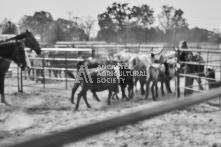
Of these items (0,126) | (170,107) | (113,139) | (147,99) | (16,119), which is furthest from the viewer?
(147,99)

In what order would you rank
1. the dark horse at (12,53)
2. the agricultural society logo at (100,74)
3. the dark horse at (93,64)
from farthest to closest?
the dark horse at (93,64), the dark horse at (12,53), the agricultural society logo at (100,74)

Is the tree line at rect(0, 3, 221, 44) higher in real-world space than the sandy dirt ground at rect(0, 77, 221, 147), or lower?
higher

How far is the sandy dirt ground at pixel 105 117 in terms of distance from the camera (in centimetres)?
388

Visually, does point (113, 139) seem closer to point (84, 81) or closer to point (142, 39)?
point (84, 81)

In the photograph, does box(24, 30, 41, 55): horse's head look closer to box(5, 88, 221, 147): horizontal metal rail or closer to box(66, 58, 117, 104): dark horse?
box(66, 58, 117, 104): dark horse

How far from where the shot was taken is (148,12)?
4262cm

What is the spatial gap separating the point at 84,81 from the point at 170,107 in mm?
5351

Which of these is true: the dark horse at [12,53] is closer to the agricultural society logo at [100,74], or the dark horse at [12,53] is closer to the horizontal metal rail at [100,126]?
the agricultural society logo at [100,74]

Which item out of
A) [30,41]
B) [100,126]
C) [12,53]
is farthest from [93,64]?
[100,126]

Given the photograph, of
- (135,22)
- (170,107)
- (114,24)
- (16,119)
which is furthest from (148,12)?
(170,107)

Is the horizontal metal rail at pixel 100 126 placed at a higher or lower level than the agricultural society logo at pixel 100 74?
higher

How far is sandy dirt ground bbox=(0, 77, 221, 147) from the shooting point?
388 centimetres

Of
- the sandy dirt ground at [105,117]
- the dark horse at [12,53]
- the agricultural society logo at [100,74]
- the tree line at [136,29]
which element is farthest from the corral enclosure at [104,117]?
the tree line at [136,29]

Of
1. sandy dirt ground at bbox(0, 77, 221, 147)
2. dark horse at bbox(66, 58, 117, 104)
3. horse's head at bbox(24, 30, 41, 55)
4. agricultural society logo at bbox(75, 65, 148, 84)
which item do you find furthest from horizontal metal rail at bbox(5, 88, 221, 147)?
horse's head at bbox(24, 30, 41, 55)
